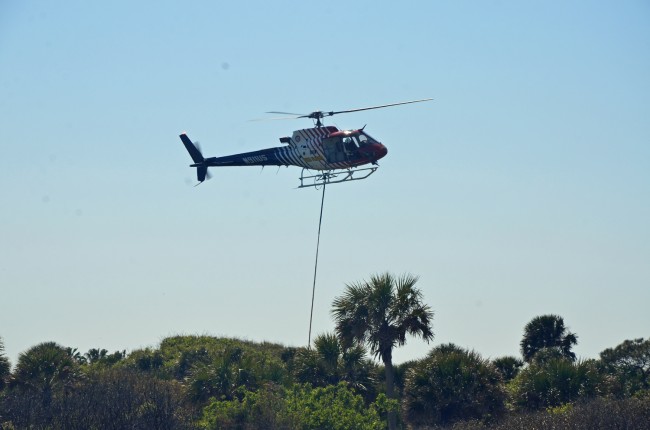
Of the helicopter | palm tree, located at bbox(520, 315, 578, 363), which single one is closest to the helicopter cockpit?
the helicopter

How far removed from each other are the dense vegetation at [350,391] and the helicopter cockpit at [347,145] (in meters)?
6.65

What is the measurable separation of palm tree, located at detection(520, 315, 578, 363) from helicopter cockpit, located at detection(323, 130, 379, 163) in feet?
71.9

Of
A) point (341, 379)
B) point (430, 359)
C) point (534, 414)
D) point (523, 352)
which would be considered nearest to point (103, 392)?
point (341, 379)

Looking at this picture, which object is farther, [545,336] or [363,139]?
[545,336]

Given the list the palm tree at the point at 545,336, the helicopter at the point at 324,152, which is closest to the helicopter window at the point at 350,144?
the helicopter at the point at 324,152

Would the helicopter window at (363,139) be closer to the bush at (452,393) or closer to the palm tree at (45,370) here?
the bush at (452,393)

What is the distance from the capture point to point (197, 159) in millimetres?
62094

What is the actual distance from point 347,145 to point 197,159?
9.85 metres

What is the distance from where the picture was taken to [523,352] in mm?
72188

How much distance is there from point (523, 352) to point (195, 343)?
21473 millimetres

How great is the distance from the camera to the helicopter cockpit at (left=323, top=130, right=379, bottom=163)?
181 feet

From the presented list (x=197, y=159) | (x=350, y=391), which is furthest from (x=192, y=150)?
(x=350, y=391)

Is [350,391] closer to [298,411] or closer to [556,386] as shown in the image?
[298,411]

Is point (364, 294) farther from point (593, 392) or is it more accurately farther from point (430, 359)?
point (593, 392)
